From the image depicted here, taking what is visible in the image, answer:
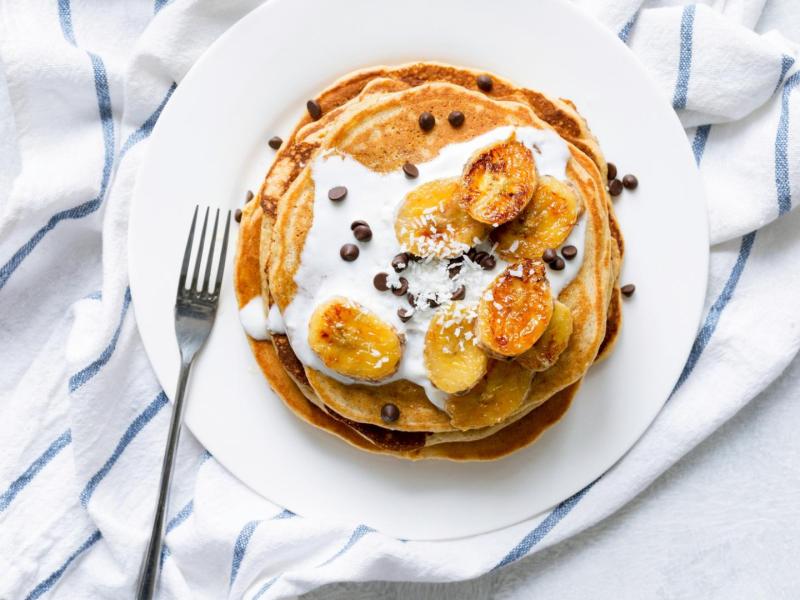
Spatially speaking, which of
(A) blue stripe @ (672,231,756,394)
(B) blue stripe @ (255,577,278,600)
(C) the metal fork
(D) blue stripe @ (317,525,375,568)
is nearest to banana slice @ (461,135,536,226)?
(C) the metal fork

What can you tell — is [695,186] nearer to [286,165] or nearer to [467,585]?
[286,165]

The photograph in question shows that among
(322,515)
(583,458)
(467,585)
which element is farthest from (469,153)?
(467,585)

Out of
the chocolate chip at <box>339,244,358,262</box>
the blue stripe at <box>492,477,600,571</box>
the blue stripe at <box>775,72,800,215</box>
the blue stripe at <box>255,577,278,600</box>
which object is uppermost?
the chocolate chip at <box>339,244,358,262</box>

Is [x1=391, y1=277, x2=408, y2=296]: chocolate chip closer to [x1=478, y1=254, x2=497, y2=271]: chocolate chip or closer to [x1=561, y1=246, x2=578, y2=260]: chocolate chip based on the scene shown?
[x1=478, y1=254, x2=497, y2=271]: chocolate chip

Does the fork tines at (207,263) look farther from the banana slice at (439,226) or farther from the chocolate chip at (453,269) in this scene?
the chocolate chip at (453,269)

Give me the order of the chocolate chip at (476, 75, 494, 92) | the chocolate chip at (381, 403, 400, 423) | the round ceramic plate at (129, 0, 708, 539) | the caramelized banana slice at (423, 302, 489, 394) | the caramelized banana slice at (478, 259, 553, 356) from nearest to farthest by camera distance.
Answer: the caramelized banana slice at (478, 259, 553, 356) → the caramelized banana slice at (423, 302, 489, 394) → the chocolate chip at (381, 403, 400, 423) → the chocolate chip at (476, 75, 494, 92) → the round ceramic plate at (129, 0, 708, 539)

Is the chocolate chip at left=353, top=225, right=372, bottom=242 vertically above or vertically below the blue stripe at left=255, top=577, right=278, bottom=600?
above
